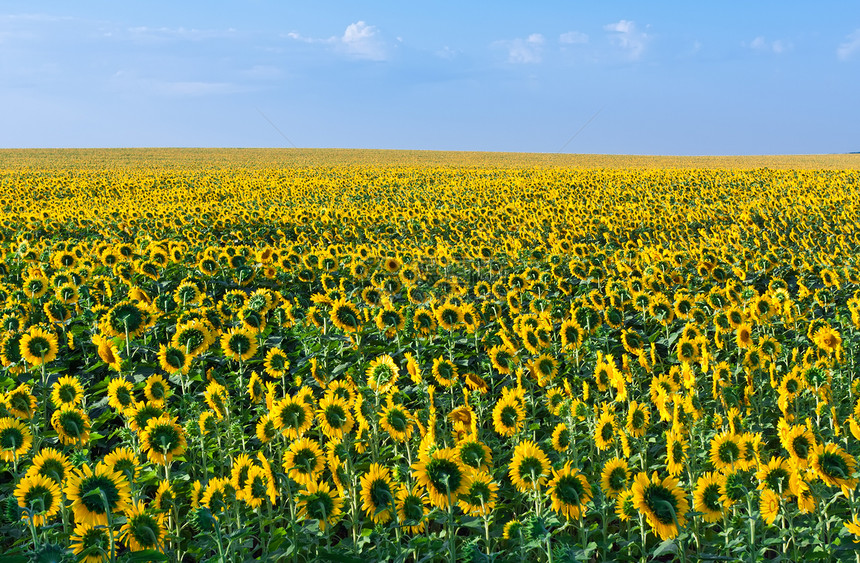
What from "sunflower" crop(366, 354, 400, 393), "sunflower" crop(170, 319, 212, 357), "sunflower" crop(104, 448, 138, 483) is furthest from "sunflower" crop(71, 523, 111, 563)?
"sunflower" crop(170, 319, 212, 357)

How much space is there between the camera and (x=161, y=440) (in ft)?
12.8

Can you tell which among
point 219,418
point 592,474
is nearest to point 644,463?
point 592,474

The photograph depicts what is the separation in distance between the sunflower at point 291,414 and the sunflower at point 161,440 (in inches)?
23.7

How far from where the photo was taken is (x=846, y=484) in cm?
321

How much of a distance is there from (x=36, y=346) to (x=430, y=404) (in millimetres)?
3629

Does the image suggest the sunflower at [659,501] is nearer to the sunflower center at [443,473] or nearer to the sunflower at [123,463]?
the sunflower center at [443,473]

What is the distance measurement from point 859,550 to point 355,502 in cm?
278

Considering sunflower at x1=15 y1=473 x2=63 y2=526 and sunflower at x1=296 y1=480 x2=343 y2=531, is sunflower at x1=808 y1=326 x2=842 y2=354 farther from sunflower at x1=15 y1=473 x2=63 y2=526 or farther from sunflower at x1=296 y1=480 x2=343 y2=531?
sunflower at x1=15 y1=473 x2=63 y2=526

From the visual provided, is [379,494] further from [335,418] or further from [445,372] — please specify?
[445,372]

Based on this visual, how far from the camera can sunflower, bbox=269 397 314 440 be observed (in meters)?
4.12

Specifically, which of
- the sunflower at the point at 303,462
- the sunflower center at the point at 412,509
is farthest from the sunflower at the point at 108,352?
the sunflower center at the point at 412,509

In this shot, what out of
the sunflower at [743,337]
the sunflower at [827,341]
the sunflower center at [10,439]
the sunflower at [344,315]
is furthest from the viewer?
the sunflower at [344,315]

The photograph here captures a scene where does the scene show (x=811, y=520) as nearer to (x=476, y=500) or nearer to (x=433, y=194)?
(x=476, y=500)

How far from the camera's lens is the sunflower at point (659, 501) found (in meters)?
3.10
